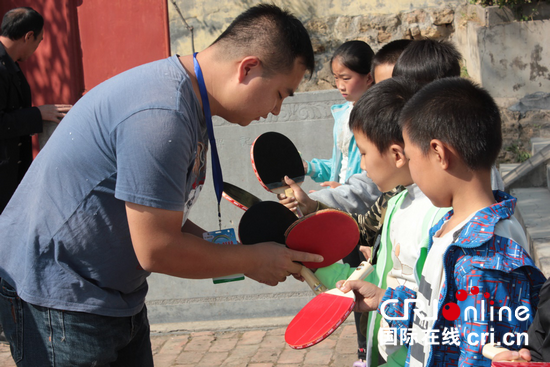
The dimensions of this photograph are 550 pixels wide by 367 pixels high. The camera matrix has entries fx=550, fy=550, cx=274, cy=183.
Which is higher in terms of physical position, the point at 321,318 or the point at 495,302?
the point at 495,302

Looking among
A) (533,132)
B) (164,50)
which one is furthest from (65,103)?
(533,132)

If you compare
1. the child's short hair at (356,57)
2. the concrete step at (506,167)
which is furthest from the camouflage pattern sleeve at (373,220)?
the concrete step at (506,167)

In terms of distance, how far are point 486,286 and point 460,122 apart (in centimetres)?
48

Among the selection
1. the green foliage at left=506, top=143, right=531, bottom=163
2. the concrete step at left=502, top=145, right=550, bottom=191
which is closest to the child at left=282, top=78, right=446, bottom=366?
the concrete step at left=502, top=145, right=550, bottom=191

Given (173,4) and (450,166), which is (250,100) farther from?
(173,4)

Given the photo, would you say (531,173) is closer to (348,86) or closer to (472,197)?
(348,86)

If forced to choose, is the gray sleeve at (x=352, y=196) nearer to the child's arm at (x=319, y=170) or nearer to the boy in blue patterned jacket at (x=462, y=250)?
the child's arm at (x=319, y=170)

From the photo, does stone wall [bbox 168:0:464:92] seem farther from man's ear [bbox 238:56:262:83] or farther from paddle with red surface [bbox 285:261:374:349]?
paddle with red surface [bbox 285:261:374:349]

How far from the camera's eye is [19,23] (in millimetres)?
4156

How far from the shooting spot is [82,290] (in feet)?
5.94

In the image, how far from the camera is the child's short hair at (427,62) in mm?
2543

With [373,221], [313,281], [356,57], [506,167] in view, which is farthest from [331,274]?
[506,167]

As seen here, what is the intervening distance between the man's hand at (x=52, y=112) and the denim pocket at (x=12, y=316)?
2.64m

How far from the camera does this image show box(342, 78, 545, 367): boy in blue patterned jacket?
1.45 metres
